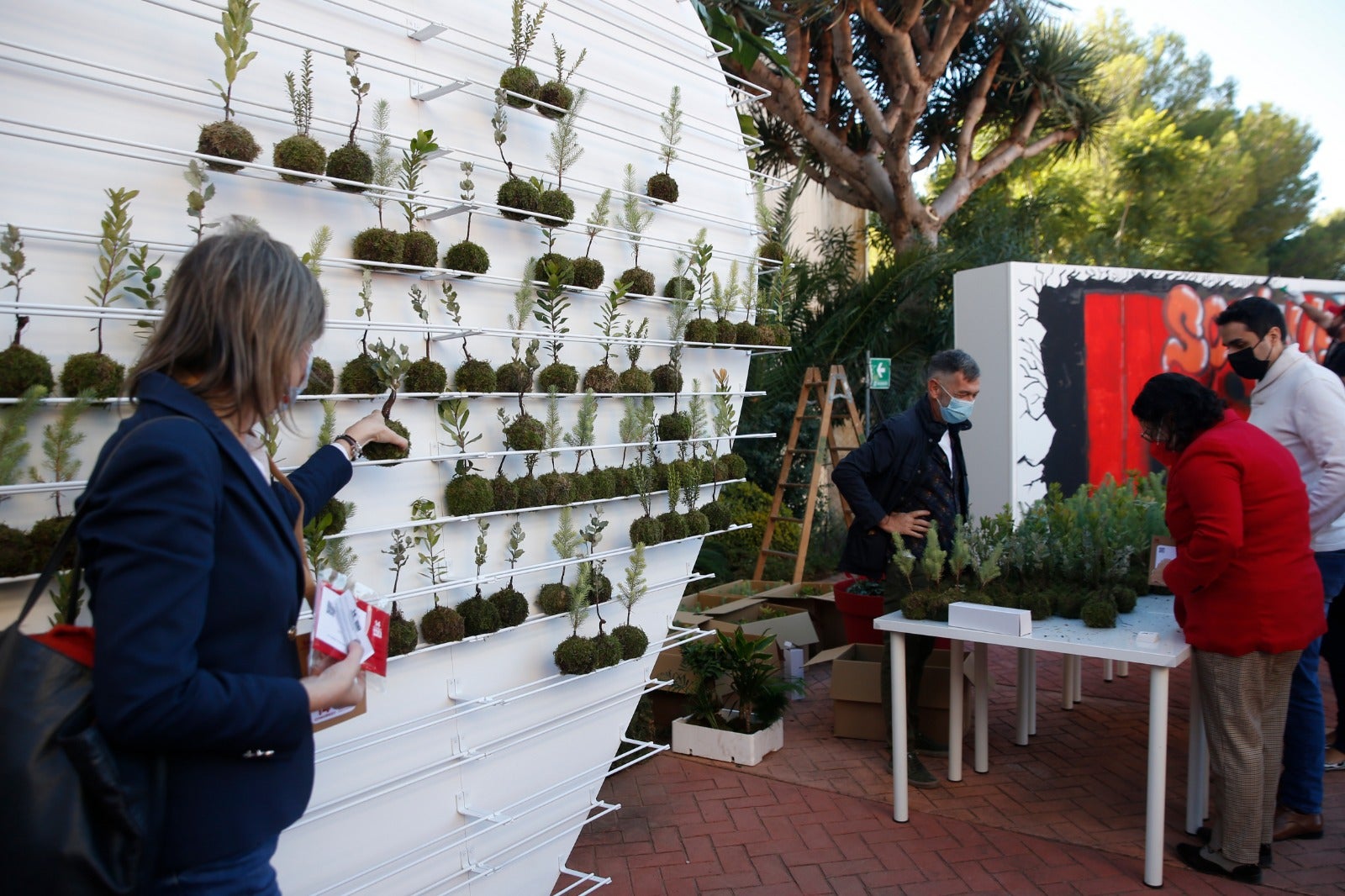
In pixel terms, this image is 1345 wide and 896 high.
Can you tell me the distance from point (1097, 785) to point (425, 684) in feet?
10.9

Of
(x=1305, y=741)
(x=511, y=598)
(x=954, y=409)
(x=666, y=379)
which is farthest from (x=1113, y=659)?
(x=511, y=598)

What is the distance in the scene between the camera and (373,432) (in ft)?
9.11

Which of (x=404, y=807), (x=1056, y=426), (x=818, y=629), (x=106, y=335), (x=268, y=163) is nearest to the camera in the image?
(x=106, y=335)

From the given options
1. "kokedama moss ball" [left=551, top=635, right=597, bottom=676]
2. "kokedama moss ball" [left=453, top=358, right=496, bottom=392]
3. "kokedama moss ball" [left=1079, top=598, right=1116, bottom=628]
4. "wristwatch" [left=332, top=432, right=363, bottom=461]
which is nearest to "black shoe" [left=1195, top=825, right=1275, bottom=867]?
"kokedama moss ball" [left=1079, top=598, right=1116, bottom=628]

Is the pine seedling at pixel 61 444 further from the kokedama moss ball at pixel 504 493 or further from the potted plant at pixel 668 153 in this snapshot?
the potted plant at pixel 668 153

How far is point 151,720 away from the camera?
1.33m

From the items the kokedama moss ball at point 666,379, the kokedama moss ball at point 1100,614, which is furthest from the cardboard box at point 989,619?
the kokedama moss ball at point 666,379

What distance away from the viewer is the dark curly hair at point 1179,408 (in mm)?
3553

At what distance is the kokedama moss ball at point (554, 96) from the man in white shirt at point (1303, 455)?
9.79 feet

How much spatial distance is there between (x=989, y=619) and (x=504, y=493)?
201 cm

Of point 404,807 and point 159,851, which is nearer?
point 159,851

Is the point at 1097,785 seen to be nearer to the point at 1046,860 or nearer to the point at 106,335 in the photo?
the point at 1046,860

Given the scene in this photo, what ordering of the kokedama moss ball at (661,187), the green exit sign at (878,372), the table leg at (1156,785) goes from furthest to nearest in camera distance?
the green exit sign at (878,372)
the kokedama moss ball at (661,187)
the table leg at (1156,785)

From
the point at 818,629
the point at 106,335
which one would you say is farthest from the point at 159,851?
the point at 818,629
